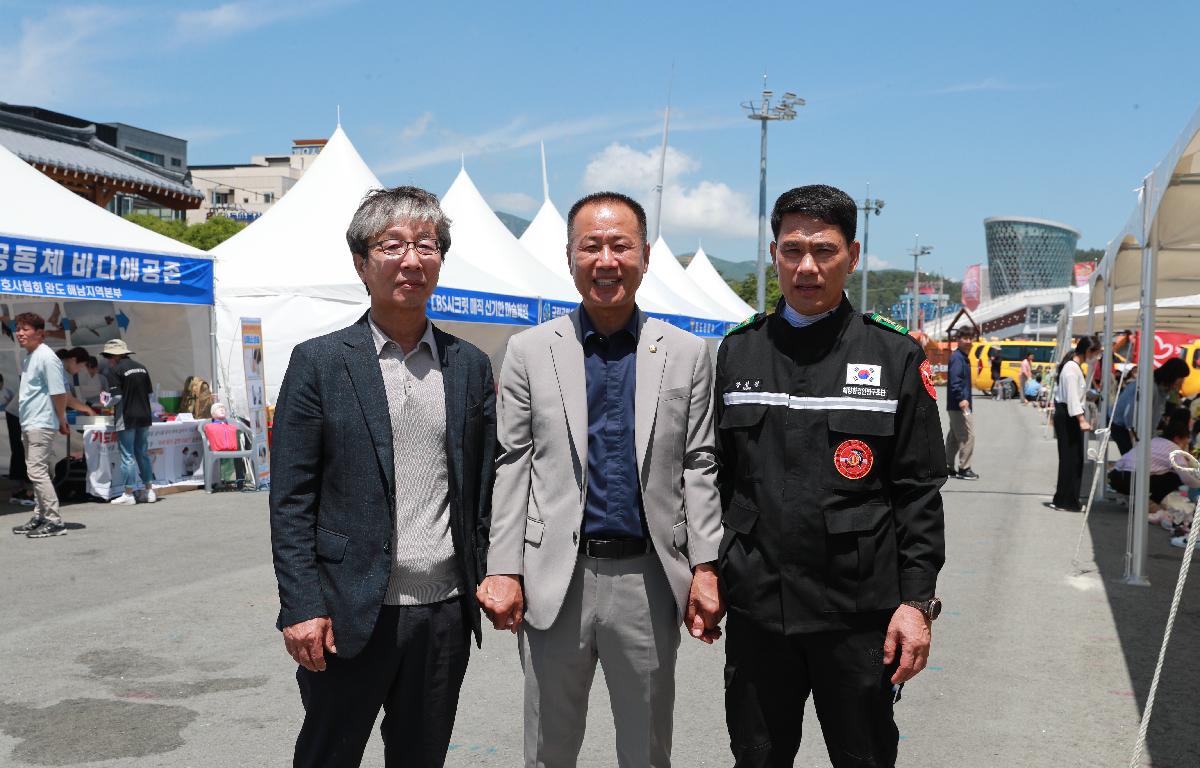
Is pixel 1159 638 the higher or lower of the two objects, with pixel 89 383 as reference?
lower

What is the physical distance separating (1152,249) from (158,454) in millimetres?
10156

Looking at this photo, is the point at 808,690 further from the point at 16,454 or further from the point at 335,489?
the point at 16,454

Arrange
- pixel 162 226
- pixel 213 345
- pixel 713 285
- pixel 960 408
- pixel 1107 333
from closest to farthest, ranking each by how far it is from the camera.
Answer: pixel 1107 333 → pixel 213 345 → pixel 960 408 → pixel 713 285 → pixel 162 226

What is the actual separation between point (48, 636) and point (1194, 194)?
7.29 m

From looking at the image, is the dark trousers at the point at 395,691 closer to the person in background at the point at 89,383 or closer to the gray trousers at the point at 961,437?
the person in background at the point at 89,383

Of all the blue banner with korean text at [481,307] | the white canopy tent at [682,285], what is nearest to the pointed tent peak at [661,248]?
the white canopy tent at [682,285]

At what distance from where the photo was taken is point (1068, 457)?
10.5 m

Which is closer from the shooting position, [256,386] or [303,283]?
[256,386]

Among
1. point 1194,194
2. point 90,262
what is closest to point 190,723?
point 1194,194

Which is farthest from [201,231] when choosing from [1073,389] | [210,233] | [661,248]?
[1073,389]

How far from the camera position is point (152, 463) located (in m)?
11.0

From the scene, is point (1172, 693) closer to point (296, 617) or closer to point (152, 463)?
point (296, 617)

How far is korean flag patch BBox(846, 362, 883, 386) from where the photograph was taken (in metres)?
2.54

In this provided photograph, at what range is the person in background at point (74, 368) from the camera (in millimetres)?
10688
